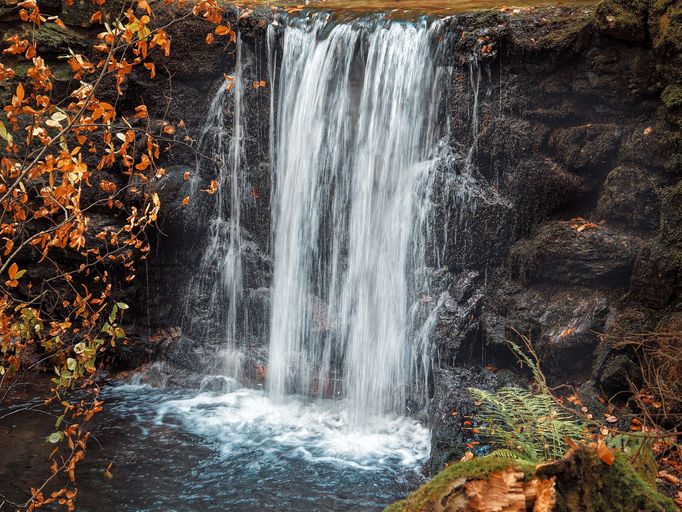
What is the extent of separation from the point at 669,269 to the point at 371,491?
417 cm

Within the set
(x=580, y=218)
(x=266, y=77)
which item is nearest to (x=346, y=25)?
(x=266, y=77)

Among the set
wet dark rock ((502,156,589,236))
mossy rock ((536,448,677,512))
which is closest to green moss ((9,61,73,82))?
wet dark rock ((502,156,589,236))

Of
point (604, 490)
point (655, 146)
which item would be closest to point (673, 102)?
point (655, 146)

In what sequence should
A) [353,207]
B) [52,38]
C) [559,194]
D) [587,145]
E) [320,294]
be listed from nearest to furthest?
1. [587,145]
2. [559,194]
3. [353,207]
4. [52,38]
5. [320,294]

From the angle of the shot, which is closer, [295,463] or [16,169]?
[16,169]

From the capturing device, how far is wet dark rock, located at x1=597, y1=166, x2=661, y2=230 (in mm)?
7215

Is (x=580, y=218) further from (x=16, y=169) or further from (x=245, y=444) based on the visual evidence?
(x=16, y=169)

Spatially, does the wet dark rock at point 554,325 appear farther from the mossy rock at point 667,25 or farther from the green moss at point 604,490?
the green moss at point 604,490

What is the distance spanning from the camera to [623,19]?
23.7 ft

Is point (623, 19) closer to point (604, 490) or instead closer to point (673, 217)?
point (673, 217)

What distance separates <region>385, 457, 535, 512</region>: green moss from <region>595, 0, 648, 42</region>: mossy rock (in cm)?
642

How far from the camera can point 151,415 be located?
8703 mm

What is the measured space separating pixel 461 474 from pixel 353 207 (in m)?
7.08

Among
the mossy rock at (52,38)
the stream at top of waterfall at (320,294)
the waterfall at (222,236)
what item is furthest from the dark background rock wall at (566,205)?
the mossy rock at (52,38)
